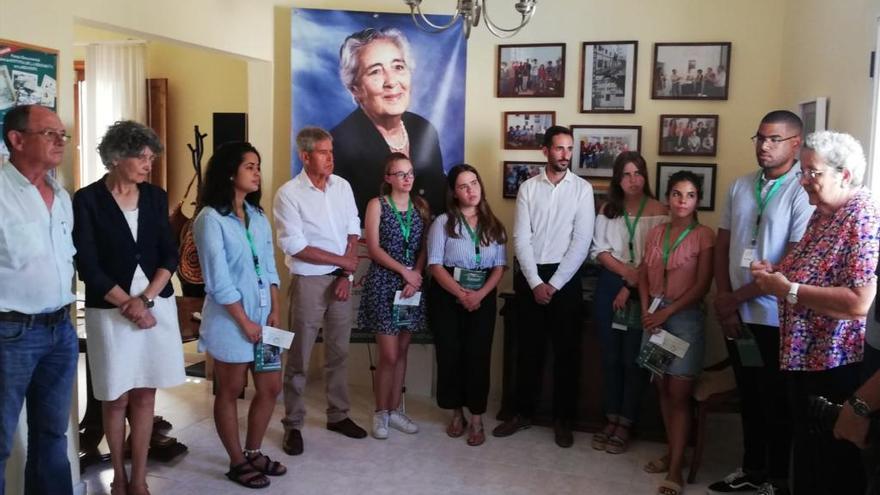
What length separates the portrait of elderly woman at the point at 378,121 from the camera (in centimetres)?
451

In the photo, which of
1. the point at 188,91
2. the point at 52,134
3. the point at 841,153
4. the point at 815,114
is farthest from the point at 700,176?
the point at 188,91

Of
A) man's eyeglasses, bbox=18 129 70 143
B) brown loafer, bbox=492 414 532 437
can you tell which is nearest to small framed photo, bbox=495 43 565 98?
brown loafer, bbox=492 414 532 437

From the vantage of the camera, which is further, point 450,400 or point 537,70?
point 537,70

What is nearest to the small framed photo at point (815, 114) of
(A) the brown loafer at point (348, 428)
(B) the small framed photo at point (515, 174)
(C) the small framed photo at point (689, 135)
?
(C) the small framed photo at point (689, 135)

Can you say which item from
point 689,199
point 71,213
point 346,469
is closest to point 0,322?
point 71,213

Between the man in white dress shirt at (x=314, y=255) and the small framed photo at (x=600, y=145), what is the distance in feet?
4.75

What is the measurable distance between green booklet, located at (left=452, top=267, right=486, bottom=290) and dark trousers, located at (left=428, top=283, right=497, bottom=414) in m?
0.09

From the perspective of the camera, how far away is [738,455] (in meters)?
3.82

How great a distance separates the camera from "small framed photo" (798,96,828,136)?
332 centimetres

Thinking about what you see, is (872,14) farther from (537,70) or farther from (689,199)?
(537,70)

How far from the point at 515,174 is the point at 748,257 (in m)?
1.71

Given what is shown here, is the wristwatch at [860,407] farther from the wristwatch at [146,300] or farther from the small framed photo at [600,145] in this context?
the small framed photo at [600,145]

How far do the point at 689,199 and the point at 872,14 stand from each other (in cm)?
101

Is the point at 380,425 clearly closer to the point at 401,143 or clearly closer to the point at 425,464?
the point at 425,464
